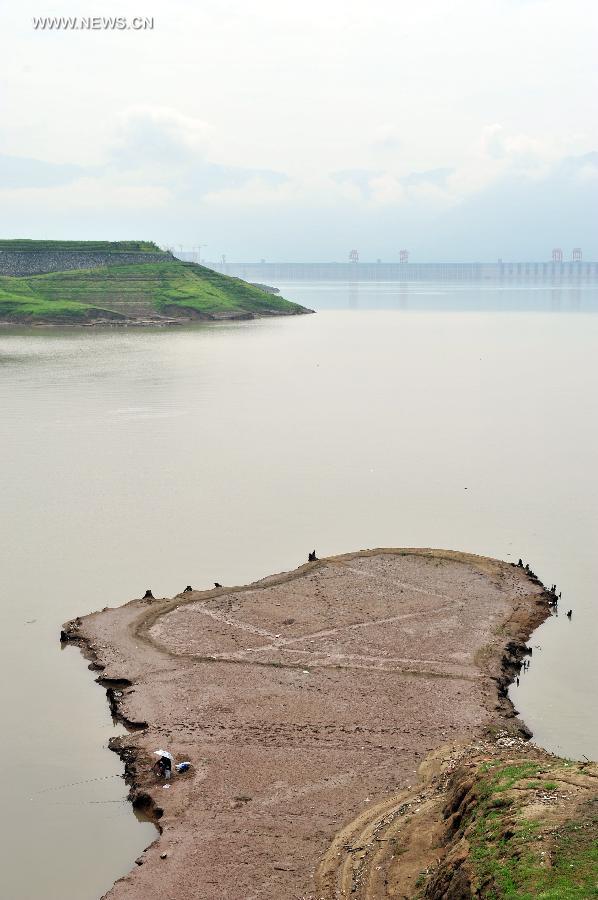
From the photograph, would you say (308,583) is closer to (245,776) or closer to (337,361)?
(245,776)

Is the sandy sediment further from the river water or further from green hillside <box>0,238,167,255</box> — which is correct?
A: green hillside <box>0,238,167,255</box>

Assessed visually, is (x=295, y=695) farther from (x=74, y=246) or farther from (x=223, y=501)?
(x=74, y=246)

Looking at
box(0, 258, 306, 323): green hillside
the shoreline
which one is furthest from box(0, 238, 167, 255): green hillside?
the shoreline

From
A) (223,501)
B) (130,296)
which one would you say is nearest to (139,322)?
(130,296)

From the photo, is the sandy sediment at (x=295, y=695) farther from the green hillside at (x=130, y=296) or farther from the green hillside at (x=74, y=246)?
the green hillside at (x=74, y=246)

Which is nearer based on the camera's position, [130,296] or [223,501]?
[223,501]

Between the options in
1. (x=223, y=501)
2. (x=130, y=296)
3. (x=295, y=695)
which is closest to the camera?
(x=295, y=695)

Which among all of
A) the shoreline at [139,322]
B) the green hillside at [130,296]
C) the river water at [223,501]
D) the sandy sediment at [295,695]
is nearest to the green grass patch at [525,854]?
the sandy sediment at [295,695]

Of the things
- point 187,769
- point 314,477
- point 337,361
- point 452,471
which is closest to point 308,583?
point 187,769

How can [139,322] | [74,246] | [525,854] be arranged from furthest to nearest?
[74,246]
[139,322]
[525,854]
